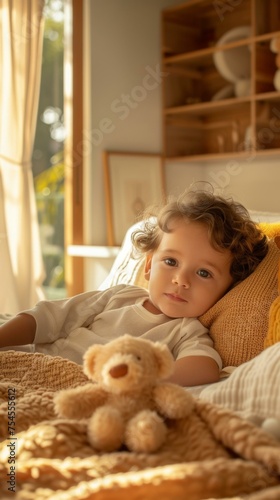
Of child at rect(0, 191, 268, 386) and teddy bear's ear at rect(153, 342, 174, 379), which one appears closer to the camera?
teddy bear's ear at rect(153, 342, 174, 379)

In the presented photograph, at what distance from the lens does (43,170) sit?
395 centimetres

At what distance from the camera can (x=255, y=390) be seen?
1059 millimetres

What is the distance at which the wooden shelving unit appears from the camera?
384 cm

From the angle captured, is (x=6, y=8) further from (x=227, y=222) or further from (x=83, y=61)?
(x=227, y=222)

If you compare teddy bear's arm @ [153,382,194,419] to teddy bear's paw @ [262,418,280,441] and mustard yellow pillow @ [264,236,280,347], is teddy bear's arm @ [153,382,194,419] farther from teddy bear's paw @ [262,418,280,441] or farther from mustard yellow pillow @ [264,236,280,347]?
mustard yellow pillow @ [264,236,280,347]

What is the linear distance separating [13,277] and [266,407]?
8.76 ft

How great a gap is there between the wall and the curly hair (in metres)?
2.27

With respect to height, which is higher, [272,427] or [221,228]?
[221,228]

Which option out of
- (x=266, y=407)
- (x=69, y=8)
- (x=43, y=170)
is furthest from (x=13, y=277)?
(x=266, y=407)

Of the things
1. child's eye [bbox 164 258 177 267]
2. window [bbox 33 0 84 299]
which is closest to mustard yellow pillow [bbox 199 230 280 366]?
child's eye [bbox 164 258 177 267]

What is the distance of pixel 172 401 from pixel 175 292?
563 mm

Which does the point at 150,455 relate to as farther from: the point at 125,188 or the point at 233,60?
the point at 233,60

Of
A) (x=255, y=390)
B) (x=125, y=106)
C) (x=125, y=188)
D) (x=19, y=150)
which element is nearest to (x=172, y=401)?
(x=255, y=390)

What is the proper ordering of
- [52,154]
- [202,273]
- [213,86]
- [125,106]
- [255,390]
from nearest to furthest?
[255,390] < [202,273] < [52,154] < [125,106] < [213,86]
